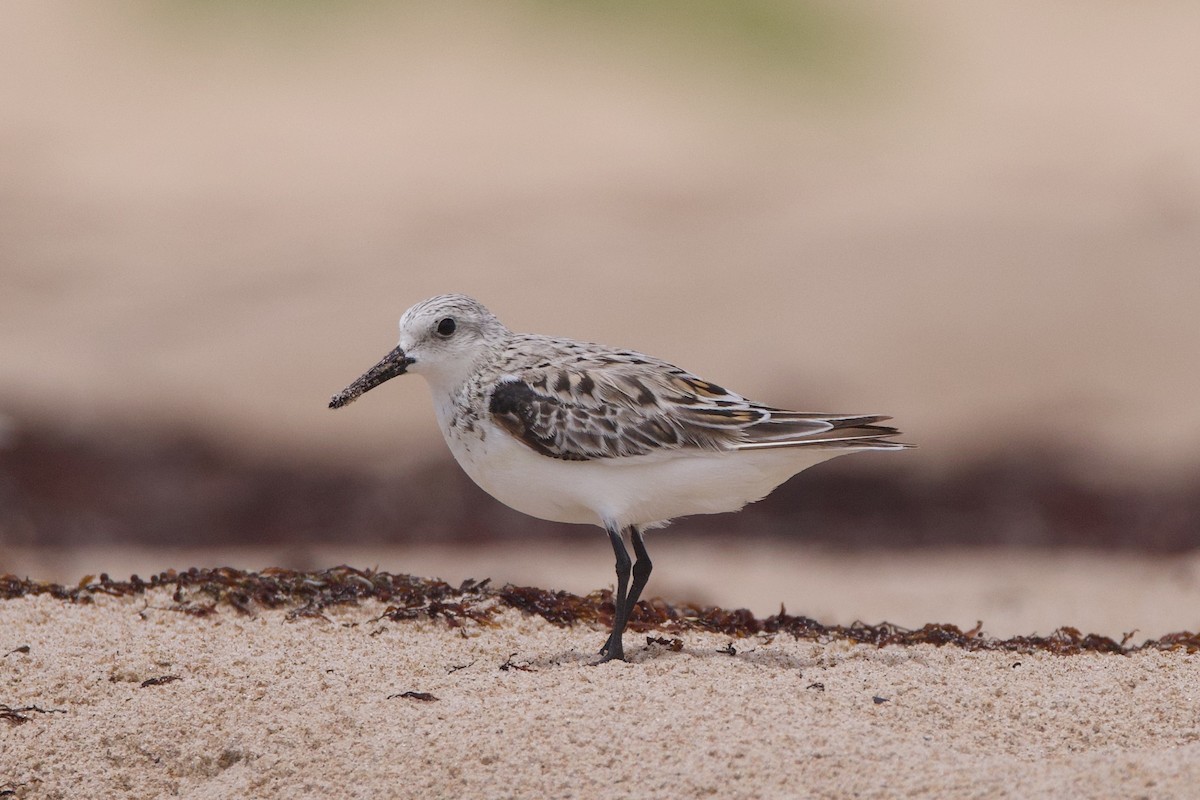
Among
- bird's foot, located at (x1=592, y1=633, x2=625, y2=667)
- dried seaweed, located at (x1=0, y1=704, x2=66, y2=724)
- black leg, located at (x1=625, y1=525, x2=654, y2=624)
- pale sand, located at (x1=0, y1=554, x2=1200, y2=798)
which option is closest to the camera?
pale sand, located at (x1=0, y1=554, x2=1200, y2=798)

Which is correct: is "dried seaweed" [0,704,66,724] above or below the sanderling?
below

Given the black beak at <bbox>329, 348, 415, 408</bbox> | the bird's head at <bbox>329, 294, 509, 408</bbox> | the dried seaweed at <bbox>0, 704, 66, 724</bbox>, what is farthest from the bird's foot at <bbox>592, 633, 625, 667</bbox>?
the dried seaweed at <bbox>0, 704, 66, 724</bbox>

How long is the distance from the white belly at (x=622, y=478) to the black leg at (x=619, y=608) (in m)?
0.08

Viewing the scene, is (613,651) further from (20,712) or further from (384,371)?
(20,712)

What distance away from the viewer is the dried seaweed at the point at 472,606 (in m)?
6.44

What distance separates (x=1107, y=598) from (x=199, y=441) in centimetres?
847

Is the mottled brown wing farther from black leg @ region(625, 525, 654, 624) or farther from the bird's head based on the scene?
black leg @ region(625, 525, 654, 624)

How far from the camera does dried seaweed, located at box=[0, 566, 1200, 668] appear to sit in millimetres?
6441

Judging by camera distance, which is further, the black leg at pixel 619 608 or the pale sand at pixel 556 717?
the black leg at pixel 619 608

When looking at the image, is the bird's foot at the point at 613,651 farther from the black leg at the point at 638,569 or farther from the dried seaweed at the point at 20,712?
the dried seaweed at the point at 20,712

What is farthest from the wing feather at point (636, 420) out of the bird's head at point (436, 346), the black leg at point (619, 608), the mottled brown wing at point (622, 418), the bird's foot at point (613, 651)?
the bird's foot at point (613, 651)

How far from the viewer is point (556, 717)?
484 cm

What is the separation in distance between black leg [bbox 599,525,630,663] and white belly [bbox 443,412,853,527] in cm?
8

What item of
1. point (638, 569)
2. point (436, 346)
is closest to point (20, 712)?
point (436, 346)
